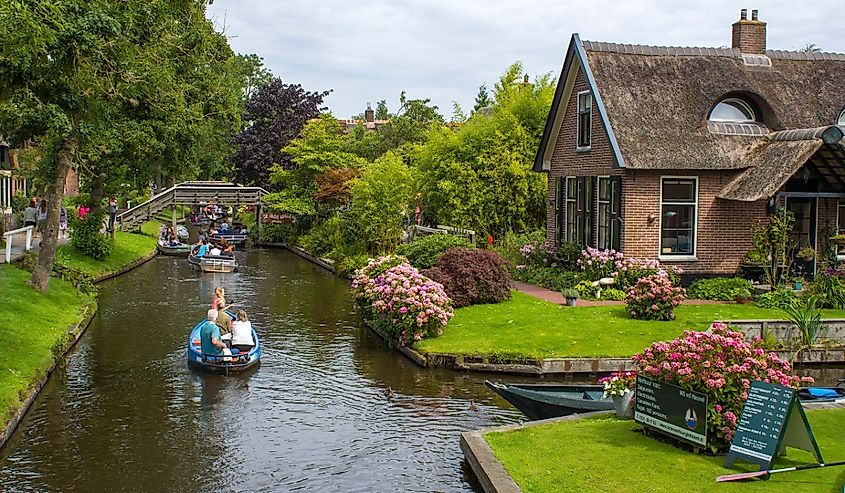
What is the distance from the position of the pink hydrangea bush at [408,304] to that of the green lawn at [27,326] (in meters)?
8.02

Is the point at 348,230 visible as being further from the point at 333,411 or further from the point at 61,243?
the point at 333,411

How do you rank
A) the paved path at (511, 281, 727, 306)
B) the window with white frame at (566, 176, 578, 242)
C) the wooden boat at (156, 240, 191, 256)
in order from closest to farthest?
the paved path at (511, 281, 727, 306) → the window with white frame at (566, 176, 578, 242) → the wooden boat at (156, 240, 191, 256)

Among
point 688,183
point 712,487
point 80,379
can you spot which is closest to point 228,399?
point 80,379

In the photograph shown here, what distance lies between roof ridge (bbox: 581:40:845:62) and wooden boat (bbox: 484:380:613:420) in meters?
16.3

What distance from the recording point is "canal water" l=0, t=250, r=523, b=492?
46.1 ft

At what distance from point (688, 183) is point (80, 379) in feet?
59.6

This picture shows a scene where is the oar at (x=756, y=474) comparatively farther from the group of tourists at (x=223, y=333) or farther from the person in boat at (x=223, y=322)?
the person in boat at (x=223, y=322)

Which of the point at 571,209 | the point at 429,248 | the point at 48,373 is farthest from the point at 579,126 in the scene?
the point at 48,373

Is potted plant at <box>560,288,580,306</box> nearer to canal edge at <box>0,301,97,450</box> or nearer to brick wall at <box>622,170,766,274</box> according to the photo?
brick wall at <box>622,170,766,274</box>

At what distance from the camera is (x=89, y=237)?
39.2 metres

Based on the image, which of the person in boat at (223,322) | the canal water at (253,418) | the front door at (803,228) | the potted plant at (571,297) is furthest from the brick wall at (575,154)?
the person in boat at (223,322)

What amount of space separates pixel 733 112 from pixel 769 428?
64.7 ft

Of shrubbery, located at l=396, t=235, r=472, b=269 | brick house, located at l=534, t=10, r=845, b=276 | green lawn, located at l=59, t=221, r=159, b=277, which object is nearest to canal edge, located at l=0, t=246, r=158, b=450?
green lawn, located at l=59, t=221, r=159, b=277

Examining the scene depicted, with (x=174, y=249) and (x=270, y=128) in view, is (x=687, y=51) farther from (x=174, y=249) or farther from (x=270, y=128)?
(x=270, y=128)
